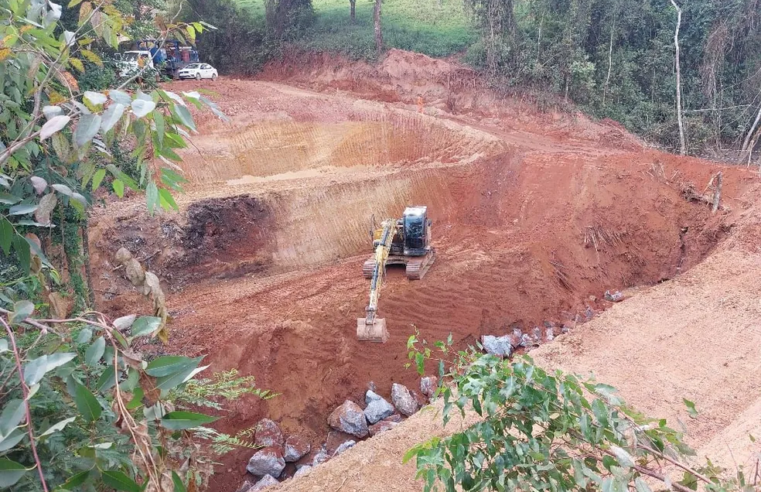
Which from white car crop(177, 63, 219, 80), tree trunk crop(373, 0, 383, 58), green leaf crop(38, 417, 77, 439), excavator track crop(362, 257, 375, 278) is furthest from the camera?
tree trunk crop(373, 0, 383, 58)

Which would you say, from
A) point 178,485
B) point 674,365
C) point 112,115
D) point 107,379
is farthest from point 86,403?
point 674,365

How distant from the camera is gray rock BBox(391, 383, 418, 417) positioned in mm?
10805

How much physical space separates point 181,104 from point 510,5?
2510 centimetres

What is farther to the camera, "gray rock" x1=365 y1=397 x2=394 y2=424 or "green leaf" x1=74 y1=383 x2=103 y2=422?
"gray rock" x1=365 y1=397 x2=394 y2=424

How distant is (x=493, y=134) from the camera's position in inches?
782

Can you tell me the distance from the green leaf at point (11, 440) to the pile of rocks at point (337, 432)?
27.1ft

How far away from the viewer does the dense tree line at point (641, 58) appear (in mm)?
23156

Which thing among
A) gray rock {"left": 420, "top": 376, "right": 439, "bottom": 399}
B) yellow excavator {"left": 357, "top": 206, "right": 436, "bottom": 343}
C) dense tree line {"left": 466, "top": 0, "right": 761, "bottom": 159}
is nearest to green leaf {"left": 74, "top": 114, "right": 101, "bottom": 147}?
yellow excavator {"left": 357, "top": 206, "right": 436, "bottom": 343}

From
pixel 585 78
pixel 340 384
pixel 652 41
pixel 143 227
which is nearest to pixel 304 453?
pixel 340 384

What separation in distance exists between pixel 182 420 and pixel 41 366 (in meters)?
0.45

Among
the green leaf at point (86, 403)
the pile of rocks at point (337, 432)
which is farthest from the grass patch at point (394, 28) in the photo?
the green leaf at point (86, 403)

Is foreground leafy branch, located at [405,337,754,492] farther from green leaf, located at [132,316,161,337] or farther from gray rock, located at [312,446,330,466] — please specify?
gray rock, located at [312,446,330,466]

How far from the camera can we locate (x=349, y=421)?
1031cm

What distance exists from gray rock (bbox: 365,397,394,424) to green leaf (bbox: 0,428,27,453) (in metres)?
9.50
